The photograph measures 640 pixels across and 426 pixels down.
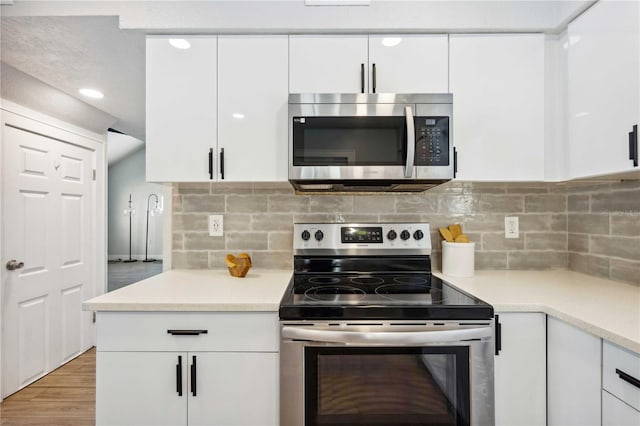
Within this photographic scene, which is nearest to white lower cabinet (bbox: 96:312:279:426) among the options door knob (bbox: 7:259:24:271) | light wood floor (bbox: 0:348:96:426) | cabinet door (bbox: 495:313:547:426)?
cabinet door (bbox: 495:313:547:426)

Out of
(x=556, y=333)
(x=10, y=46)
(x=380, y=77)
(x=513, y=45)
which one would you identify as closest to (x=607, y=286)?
(x=556, y=333)

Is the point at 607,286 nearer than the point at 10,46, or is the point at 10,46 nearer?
the point at 607,286

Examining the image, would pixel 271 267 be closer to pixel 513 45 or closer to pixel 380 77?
pixel 380 77

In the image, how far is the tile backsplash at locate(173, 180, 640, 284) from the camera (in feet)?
6.17

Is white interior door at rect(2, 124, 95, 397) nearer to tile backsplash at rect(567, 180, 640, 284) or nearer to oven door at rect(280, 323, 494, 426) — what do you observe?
oven door at rect(280, 323, 494, 426)

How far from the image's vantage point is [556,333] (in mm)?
1177

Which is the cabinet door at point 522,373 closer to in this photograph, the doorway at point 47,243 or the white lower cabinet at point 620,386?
the white lower cabinet at point 620,386

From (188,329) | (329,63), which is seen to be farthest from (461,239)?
(188,329)

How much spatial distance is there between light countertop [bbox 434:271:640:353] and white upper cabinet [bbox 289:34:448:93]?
3.17 ft

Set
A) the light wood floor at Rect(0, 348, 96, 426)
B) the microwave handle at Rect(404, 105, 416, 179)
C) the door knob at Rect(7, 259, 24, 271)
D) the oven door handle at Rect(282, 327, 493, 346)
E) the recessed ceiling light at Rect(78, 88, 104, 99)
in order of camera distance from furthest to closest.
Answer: the recessed ceiling light at Rect(78, 88, 104, 99)
the door knob at Rect(7, 259, 24, 271)
the light wood floor at Rect(0, 348, 96, 426)
the microwave handle at Rect(404, 105, 416, 179)
the oven door handle at Rect(282, 327, 493, 346)

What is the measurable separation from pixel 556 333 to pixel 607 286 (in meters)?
0.54

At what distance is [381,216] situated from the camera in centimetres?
188

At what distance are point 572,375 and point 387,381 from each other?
623 millimetres

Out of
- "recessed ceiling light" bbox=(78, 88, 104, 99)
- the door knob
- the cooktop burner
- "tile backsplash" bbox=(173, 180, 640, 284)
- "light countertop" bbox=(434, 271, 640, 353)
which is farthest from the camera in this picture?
"recessed ceiling light" bbox=(78, 88, 104, 99)
